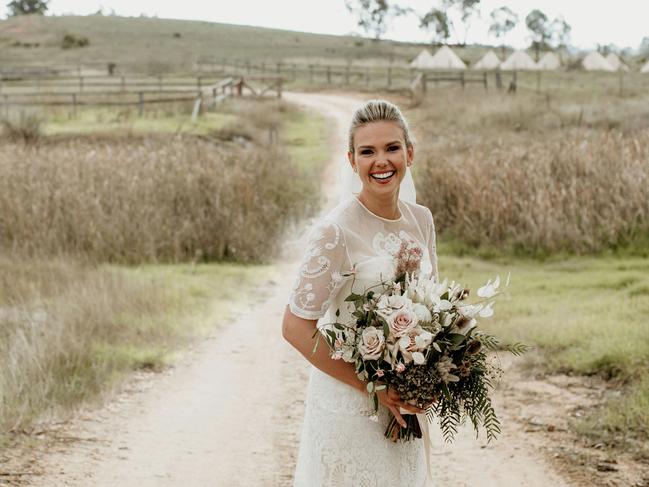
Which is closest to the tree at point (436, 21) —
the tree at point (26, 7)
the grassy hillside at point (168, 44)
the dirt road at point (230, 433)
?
the grassy hillside at point (168, 44)

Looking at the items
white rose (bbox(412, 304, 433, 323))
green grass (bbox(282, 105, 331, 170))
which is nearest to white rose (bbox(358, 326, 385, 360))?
white rose (bbox(412, 304, 433, 323))

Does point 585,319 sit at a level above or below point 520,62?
below

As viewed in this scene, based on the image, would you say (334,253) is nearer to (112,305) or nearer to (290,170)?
(112,305)

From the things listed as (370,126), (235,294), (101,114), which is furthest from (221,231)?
(101,114)

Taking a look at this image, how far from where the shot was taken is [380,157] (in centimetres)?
304

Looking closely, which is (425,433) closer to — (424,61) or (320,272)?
(320,272)

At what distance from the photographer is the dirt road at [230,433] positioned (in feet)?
18.4

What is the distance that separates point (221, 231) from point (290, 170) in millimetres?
4813

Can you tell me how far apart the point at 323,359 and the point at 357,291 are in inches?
9.9

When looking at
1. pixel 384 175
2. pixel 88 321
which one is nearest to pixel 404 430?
pixel 384 175

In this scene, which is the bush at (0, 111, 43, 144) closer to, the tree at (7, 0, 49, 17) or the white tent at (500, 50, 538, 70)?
the white tent at (500, 50, 538, 70)

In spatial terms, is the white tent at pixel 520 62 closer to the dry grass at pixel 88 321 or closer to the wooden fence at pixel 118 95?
the wooden fence at pixel 118 95

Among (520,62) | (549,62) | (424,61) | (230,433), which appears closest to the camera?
(230,433)

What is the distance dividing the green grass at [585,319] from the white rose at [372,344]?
135 inches
